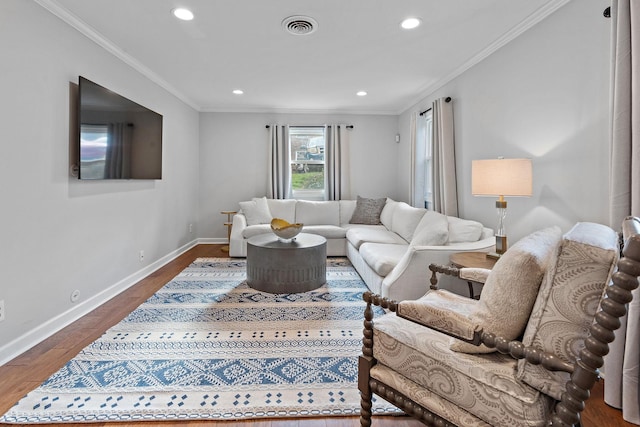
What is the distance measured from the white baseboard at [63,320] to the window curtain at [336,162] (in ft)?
10.6

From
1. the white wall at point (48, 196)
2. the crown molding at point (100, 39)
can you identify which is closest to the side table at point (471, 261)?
the white wall at point (48, 196)

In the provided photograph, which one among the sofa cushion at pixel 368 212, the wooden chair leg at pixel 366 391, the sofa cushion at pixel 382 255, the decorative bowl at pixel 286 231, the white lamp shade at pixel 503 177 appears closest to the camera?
the wooden chair leg at pixel 366 391

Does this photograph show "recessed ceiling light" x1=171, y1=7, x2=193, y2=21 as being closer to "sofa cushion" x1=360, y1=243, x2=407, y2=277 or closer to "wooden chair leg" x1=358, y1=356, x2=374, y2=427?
"sofa cushion" x1=360, y1=243, x2=407, y2=277

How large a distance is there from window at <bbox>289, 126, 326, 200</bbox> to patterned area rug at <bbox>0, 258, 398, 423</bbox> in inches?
125

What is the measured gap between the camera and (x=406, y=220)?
13.3 ft

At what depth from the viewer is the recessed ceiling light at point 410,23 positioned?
2.60 meters

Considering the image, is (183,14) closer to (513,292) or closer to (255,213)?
(513,292)

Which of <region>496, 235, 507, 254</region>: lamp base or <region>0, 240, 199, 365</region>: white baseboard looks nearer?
<region>0, 240, 199, 365</region>: white baseboard

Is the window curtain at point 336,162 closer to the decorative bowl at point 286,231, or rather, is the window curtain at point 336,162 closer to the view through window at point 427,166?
the view through window at point 427,166

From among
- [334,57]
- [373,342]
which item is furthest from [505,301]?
[334,57]

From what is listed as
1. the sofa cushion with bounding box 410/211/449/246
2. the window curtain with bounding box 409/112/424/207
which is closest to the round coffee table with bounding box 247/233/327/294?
the sofa cushion with bounding box 410/211/449/246

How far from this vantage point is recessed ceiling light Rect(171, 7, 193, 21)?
245 centimetres

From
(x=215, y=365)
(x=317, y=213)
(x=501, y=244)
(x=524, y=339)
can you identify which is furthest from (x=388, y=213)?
(x=524, y=339)

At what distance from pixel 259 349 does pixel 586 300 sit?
6.14ft
